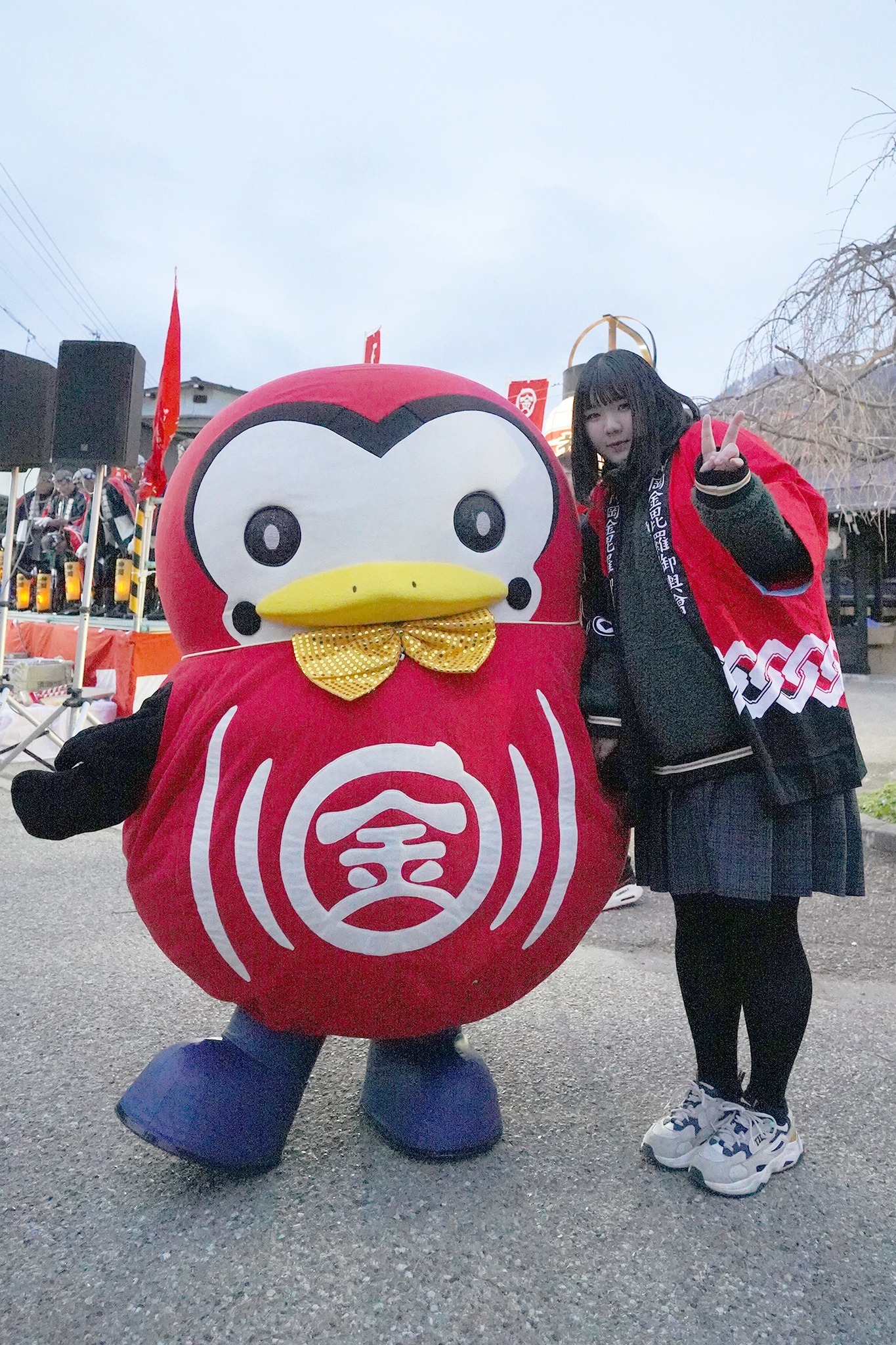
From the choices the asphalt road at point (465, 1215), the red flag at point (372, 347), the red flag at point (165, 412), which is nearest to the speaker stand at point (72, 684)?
the red flag at point (165, 412)

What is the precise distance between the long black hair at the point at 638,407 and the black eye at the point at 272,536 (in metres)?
0.62

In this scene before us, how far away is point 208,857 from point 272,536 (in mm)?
575

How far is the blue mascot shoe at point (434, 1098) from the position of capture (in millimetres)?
1942

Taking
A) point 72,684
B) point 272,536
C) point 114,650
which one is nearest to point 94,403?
point 72,684

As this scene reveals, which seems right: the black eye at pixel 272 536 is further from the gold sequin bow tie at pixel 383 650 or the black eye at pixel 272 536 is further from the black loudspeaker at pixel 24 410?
the black loudspeaker at pixel 24 410

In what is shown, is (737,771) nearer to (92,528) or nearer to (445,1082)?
(445,1082)

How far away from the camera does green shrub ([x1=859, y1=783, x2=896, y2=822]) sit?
4828mm

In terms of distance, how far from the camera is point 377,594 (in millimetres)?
1662

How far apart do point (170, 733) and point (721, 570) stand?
104 centimetres

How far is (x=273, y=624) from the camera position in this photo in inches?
69.4

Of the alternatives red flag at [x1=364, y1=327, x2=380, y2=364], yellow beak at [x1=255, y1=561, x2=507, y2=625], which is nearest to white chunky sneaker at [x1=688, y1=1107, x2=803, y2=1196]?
yellow beak at [x1=255, y1=561, x2=507, y2=625]

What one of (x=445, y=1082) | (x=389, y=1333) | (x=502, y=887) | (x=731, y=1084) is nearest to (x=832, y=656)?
(x=502, y=887)

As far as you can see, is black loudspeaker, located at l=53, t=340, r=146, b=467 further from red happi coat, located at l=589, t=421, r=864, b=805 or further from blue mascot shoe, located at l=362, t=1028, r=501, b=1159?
red happi coat, located at l=589, t=421, r=864, b=805

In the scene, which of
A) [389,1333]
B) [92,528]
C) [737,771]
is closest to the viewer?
[389,1333]
